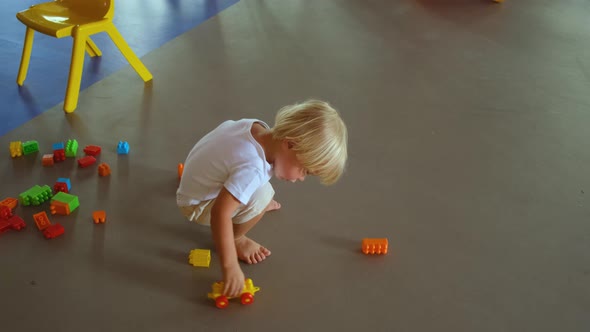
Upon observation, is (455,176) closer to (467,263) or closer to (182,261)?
(467,263)

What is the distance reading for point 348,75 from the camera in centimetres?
294

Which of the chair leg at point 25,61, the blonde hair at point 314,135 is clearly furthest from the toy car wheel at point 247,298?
the chair leg at point 25,61

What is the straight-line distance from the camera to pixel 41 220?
73.0 inches

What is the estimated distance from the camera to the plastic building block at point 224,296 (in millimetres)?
1604

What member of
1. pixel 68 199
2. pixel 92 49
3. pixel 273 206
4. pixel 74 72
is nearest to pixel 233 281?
pixel 273 206

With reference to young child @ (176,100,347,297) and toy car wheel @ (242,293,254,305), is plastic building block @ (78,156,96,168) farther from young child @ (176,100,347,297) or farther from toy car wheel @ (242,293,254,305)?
toy car wheel @ (242,293,254,305)

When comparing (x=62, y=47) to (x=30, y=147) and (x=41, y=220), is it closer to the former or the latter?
(x=30, y=147)

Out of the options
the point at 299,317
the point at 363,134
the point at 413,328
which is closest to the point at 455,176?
the point at 363,134

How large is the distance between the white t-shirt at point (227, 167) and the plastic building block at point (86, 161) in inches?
24.6

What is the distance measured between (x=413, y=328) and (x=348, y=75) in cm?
168

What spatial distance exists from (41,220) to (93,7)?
4.24 ft

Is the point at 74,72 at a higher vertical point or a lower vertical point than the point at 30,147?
higher

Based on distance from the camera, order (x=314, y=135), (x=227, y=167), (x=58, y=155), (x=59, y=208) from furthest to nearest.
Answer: (x=58, y=155) → (x=59, y=208) → (x=227, y=167) → (x=314, y=135)

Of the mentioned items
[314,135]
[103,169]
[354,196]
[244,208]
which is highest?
[314,135]
